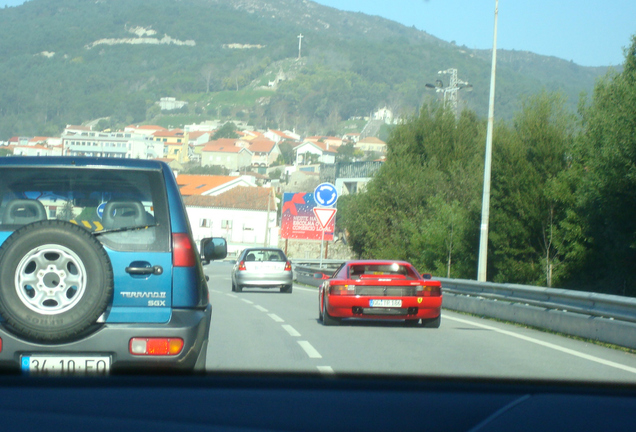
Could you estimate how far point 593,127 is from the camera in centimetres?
2547

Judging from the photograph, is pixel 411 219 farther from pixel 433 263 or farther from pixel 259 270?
pixel 259 270

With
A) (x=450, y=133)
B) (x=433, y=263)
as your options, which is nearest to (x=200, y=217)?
(x=450, y=133)

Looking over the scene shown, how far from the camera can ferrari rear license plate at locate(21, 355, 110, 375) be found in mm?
4805

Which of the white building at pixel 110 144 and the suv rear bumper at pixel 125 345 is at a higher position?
the white building at pixel 110 144

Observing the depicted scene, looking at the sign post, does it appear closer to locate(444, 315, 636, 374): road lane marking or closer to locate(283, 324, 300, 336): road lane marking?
locate(444, 315, 636, 374): road lane marking

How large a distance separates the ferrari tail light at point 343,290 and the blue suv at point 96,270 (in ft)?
26.6

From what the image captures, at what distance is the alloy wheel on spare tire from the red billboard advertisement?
42630 mm

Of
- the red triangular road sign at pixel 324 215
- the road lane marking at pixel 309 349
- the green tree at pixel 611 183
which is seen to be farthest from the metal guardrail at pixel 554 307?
the red triangular road sign at pixel 324 215

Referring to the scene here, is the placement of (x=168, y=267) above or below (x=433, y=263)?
above

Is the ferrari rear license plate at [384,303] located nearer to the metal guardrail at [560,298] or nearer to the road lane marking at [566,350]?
the road lane marking at [566,350]

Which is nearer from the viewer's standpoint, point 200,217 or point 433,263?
point 433,263

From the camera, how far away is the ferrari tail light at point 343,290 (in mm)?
13742

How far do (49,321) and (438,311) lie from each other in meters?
9.97

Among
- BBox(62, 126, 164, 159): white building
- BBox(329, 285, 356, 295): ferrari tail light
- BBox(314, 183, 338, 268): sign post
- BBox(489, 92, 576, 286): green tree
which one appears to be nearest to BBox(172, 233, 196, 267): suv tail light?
BBox(329, 285, 356, 295): ferrari tail light
